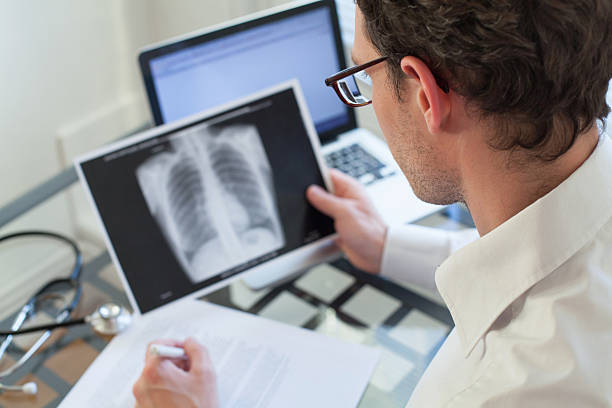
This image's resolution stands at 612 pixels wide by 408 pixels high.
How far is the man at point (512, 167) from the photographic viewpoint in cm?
58

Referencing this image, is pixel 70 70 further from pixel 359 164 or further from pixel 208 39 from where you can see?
pixel 359 164

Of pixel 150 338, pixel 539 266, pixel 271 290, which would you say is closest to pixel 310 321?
pixel 271 290

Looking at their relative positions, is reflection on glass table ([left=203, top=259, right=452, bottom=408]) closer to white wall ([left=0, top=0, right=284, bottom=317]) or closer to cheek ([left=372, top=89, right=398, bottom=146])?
cheek ([left=372, top=89, right=398, bottom=146])

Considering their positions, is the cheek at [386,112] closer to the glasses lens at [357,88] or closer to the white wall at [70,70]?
the glasses lens at [357,88]

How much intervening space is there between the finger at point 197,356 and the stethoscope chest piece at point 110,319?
0.49ft

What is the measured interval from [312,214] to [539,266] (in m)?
0.46

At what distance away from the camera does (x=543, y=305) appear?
64cm

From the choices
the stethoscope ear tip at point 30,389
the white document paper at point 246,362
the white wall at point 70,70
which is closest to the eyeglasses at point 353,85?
the white document paper at point 246,362

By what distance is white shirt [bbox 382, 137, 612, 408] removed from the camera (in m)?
0.61

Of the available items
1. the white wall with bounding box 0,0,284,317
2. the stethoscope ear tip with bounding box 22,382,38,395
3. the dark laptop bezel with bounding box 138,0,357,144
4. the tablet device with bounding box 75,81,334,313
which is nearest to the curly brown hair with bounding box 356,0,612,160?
the tablet device with bounding box 75,81,334,313

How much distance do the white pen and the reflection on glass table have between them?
182mm

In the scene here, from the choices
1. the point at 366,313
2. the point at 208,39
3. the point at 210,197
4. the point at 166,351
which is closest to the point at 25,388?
the point at 166,351

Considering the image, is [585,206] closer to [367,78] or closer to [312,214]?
[367,78]

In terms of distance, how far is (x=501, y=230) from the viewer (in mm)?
683
